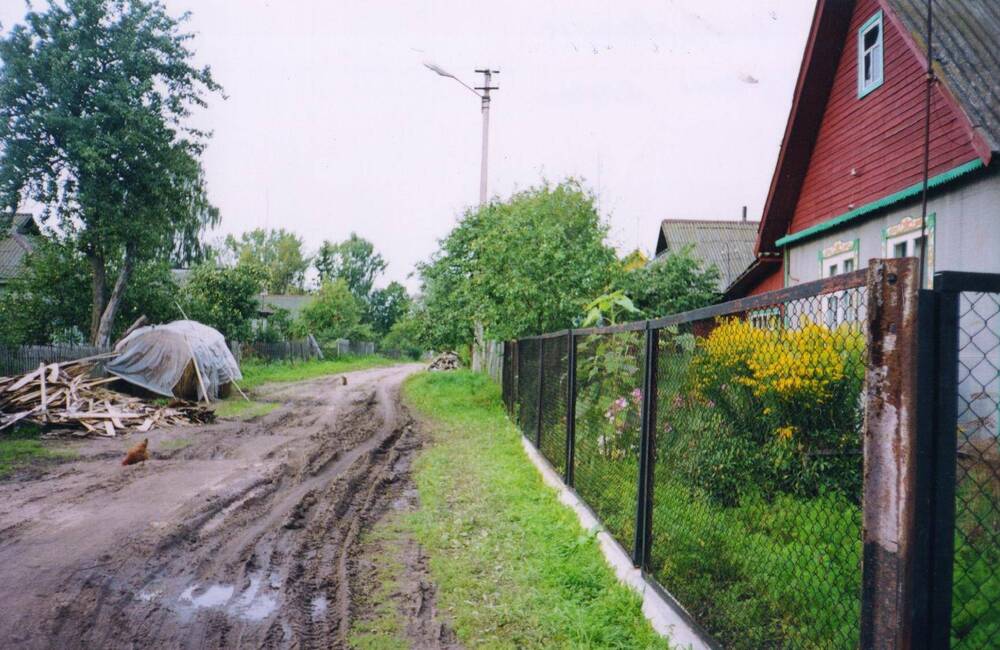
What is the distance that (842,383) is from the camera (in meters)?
3.06

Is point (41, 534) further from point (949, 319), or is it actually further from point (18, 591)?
point (949, 319)

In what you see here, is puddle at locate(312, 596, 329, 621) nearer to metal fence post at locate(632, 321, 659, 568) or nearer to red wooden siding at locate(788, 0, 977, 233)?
metal fence post at locate(632, 321, 659, 568)

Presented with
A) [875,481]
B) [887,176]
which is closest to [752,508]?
[875,481]

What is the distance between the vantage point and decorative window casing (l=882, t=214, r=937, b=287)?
9.34 m

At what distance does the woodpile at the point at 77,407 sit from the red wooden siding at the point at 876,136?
1306cm

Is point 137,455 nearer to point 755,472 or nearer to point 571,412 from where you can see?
point 571,412

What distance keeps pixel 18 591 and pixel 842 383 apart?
5032 mm

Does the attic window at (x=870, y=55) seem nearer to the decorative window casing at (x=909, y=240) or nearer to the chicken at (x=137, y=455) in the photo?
the decorative window casing at (x=909, y=240)

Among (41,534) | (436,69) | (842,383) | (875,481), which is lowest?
(41,534)

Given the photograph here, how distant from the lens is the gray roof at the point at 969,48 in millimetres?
8422

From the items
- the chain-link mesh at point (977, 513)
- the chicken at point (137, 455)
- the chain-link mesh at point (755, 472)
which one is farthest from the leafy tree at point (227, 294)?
the chain-link mesh at point (977, 513)

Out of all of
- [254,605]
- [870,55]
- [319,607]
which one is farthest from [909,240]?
[254,605]

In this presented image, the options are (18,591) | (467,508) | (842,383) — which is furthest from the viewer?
(467,508)

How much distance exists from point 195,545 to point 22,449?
277 inches
